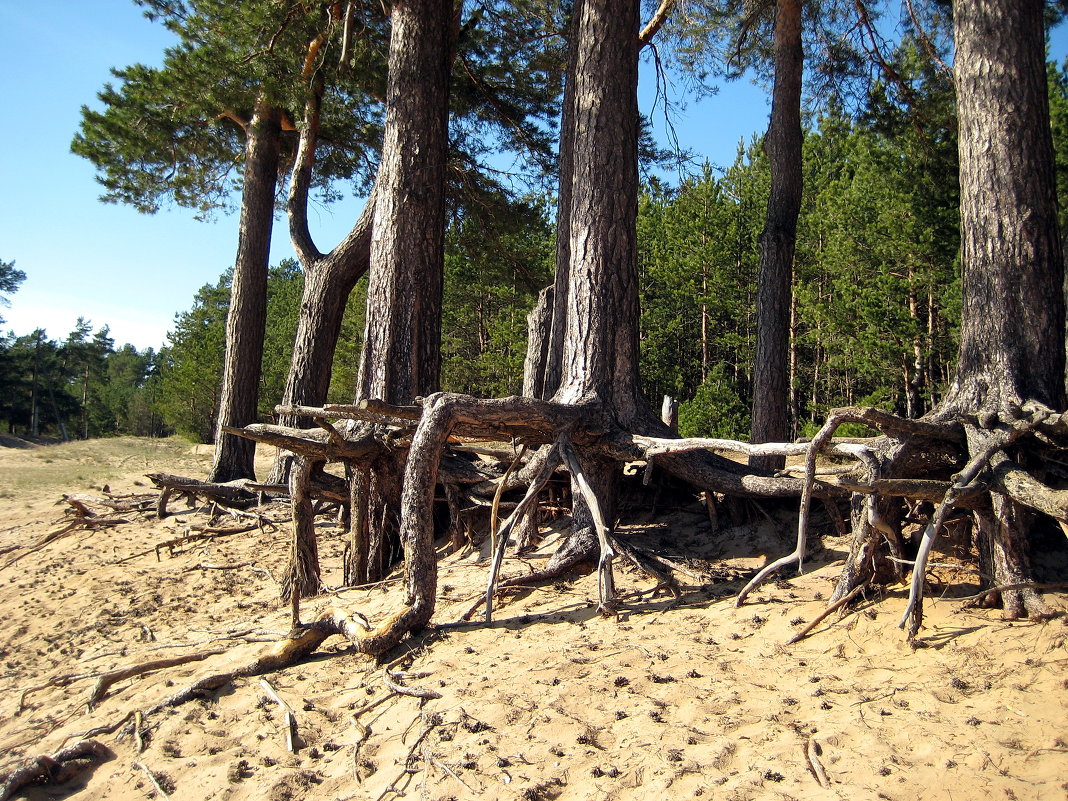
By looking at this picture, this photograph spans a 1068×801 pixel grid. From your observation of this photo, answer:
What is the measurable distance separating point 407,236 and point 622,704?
4969 millimetres

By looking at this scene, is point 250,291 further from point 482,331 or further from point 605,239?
point 482,331

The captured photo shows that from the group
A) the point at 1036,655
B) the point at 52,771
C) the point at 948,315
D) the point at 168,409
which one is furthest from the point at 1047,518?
the point at 168,409

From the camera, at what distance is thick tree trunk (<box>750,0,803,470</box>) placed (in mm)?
9055

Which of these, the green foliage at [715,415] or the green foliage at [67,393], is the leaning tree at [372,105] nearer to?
the green foliage at [715,415]

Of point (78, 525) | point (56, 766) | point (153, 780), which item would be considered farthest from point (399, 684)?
point (78, 525)

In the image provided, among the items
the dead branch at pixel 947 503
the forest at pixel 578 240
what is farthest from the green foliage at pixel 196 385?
the dead branch at pixel 947 503

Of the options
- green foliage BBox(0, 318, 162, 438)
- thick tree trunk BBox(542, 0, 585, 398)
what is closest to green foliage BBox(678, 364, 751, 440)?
thick tree trunk BBox(542, 0, 585, 398)

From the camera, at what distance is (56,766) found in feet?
12.7

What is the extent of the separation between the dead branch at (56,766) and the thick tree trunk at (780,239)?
732 centimetres

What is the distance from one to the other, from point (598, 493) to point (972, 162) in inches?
133

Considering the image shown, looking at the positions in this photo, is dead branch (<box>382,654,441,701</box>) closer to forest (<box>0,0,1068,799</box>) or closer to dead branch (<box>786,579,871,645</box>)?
forest (<box>0,0,1068,799</box>)

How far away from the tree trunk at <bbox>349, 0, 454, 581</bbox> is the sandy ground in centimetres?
187

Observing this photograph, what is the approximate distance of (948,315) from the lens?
1797 cm

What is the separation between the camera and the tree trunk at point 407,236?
688cm
